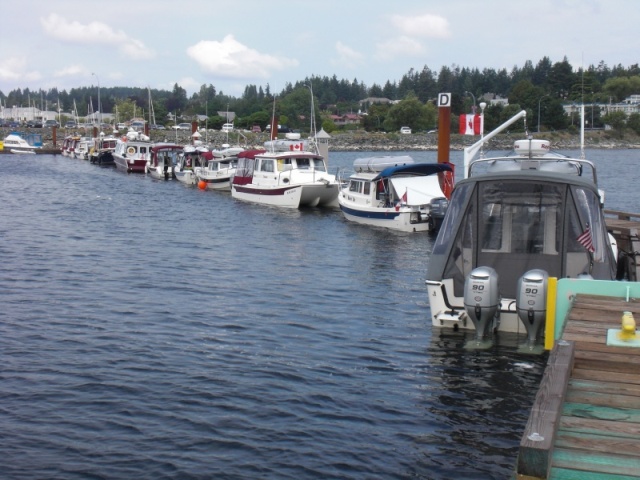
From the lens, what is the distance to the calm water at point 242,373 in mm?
9719

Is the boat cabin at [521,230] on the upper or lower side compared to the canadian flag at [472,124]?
lower

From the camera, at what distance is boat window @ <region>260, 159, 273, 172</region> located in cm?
4303

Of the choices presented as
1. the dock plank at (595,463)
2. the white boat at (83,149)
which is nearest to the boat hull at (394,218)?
the dock plank at (595,463)

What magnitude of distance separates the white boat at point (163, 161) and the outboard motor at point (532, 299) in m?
53.0

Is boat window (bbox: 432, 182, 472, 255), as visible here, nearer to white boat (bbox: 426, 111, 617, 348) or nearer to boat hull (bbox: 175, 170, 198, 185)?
white boat (bbox: 426, 111, 617, 348)

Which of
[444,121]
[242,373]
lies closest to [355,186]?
[444,121]

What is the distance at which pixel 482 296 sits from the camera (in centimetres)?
1333

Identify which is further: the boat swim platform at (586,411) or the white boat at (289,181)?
the white boat at (289,181)

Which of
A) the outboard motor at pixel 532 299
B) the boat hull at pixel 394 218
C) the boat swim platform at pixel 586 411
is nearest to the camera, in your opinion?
the boat swim platform at pixel 586 411

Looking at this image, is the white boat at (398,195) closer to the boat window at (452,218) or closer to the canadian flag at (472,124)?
the canadian flag at (472,124)

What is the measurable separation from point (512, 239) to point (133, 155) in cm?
6115

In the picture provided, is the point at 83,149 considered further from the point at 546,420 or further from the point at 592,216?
the point at 546,420

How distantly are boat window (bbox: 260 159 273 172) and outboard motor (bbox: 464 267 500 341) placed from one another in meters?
30.2

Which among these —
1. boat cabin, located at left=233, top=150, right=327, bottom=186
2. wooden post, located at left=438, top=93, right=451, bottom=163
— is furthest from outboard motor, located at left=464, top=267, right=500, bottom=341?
boat cabin, located at left=233, top=150, right=327, bottom=186
